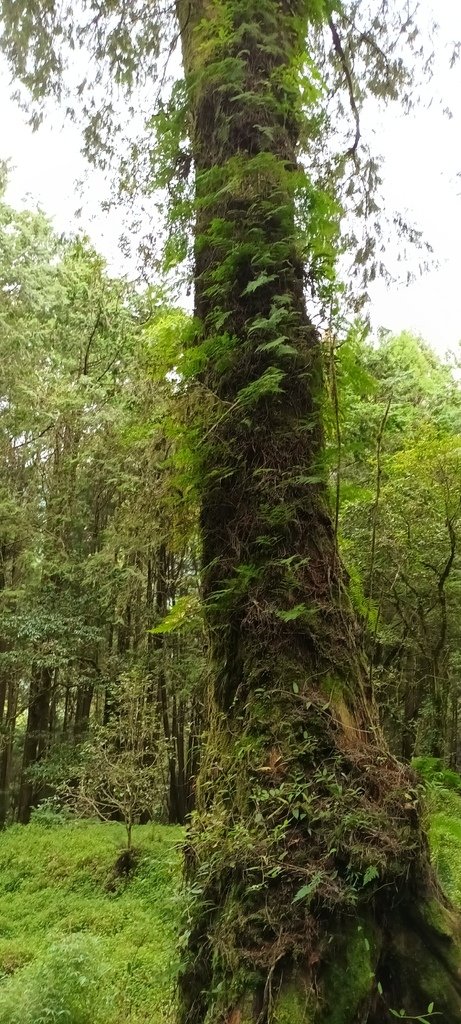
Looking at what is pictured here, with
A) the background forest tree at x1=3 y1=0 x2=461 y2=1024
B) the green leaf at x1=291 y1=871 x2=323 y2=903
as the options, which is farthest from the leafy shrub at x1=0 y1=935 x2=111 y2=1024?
the green leaf at x1=291 y1=871 x2=323 y2=903

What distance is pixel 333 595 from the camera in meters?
2.79

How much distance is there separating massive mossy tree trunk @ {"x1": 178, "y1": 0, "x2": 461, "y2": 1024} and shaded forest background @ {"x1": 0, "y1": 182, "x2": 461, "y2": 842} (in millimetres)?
4819

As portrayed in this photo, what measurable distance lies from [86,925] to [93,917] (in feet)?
0.58

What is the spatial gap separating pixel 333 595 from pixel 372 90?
197 inches

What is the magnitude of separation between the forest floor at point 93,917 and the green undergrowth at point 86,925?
1 cm

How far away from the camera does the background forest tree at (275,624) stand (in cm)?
208

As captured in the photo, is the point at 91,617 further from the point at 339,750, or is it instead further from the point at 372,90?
the point at 339,750

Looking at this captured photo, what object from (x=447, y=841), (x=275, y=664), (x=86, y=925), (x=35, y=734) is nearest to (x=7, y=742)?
(x=35, y=734)

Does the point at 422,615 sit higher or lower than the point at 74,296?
lower

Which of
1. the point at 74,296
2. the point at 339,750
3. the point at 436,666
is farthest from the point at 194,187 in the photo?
the point at 74,296

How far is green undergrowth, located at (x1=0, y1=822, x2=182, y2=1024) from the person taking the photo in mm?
4148

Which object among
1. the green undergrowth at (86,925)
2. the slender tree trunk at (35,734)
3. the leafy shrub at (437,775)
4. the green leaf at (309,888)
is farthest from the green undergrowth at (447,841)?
the slender tree trunk at (35,734)

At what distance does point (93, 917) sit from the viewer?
7566 millimetres

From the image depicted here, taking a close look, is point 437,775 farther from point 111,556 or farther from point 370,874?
point 370,874
